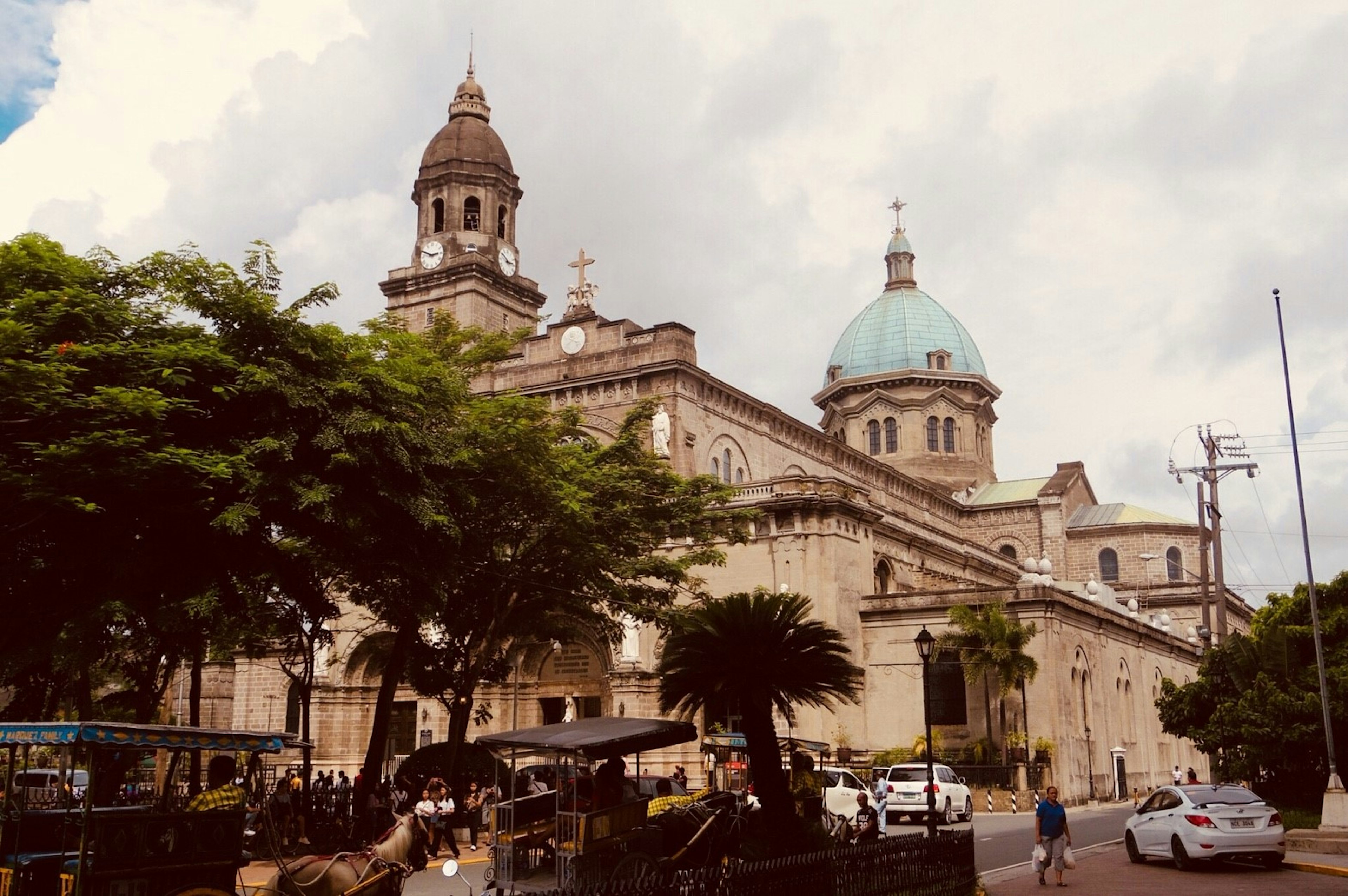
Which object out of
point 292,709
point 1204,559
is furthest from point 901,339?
point 292,709

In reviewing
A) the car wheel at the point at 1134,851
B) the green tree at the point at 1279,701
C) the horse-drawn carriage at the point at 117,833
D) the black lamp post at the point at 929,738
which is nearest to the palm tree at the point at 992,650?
the green tree at the point at 1279,701

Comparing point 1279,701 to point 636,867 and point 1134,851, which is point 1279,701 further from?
point 636,867

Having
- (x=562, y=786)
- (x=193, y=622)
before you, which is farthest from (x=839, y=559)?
(x=562, y=786)

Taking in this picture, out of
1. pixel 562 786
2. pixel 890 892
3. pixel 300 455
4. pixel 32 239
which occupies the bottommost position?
pixel 890 892

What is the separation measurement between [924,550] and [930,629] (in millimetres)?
9962

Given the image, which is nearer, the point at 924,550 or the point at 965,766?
the point at 965,766

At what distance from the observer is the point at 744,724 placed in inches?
722

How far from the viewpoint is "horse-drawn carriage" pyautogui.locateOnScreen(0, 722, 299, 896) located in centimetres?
1183

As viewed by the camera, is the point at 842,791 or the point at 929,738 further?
the point at 842,791

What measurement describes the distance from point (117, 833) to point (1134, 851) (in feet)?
55.9

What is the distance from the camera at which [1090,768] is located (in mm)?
44688

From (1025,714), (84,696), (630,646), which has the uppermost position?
(630,646)

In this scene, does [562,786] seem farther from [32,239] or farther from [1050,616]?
[1050,616]

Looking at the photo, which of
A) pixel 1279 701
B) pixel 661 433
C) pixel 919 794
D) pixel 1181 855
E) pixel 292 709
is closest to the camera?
pixel 1181 855
